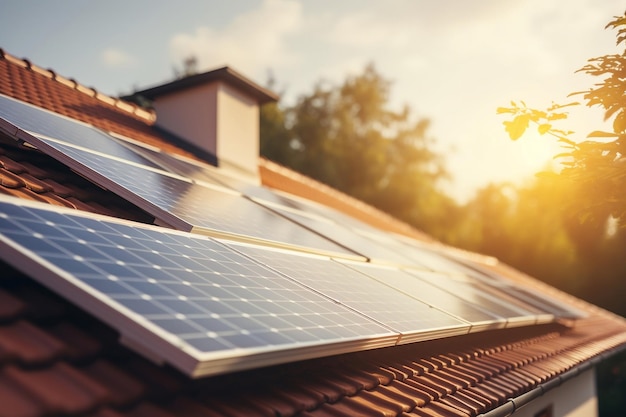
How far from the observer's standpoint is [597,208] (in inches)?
227

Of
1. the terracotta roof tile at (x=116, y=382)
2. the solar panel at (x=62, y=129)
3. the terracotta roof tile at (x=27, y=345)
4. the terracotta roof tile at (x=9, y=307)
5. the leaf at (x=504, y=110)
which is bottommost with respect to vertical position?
the terracotta roof tile at (x=116, y=382)

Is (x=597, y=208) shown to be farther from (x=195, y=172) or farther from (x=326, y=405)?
(x=195, y=172)

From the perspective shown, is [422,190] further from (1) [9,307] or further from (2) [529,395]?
(1) [9,307]

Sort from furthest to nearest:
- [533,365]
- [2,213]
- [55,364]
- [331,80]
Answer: [331,80], [533,365], [2,213], [55,364]

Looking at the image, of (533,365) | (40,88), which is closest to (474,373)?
(533,365)

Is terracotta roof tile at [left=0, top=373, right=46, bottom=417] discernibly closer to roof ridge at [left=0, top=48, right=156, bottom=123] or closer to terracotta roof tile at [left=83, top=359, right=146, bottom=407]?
terracotta roof tile at [left=83, top=359, right=146, bottom=407]

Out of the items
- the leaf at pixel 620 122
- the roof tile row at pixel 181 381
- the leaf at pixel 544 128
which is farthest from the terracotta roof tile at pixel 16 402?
the leaf at pixel 620 122

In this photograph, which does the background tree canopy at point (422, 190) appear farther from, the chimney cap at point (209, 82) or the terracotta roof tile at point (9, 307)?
the terracotta roof tile at point (9, 307)

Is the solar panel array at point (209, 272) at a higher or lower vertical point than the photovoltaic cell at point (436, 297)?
higher

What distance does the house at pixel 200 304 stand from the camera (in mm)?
2936

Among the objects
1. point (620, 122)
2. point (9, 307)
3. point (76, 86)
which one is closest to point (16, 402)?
point (9, 307)

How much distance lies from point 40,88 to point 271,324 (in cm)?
703

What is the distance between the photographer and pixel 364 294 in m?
5.59

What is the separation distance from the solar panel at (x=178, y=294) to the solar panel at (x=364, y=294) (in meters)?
0.29
